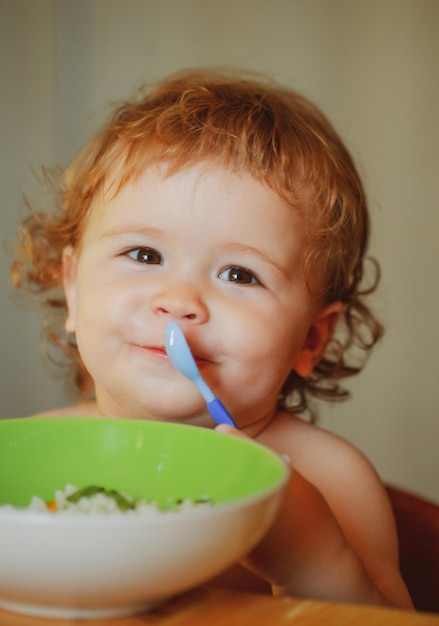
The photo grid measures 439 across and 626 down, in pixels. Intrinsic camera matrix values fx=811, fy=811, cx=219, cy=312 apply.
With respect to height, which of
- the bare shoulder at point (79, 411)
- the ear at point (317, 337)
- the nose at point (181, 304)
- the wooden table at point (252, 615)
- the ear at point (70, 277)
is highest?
the nose at point (181, 304)

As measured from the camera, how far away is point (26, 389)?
194 centimetres

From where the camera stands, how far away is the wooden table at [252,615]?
1.60 feet

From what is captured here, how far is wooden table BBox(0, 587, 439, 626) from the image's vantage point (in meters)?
0.49

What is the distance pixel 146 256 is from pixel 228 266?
10 centimetres

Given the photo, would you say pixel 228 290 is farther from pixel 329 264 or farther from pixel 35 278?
pixel 35 278

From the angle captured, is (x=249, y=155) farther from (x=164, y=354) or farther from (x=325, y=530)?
(x=325, y=530)

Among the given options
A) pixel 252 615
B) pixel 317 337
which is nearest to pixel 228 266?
pixel 317 337

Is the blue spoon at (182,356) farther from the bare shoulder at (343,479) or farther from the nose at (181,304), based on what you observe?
the bare shoulder at (343,479)

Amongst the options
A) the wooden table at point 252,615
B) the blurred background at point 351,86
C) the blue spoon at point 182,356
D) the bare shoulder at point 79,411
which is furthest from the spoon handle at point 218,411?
the blurred background at point 351,86

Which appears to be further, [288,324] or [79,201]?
[79,201]

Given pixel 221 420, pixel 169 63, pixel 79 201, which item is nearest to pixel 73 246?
pixel 79 201

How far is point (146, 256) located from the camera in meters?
0.96

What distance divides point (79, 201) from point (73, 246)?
0.21ft

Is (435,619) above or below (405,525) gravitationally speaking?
above
